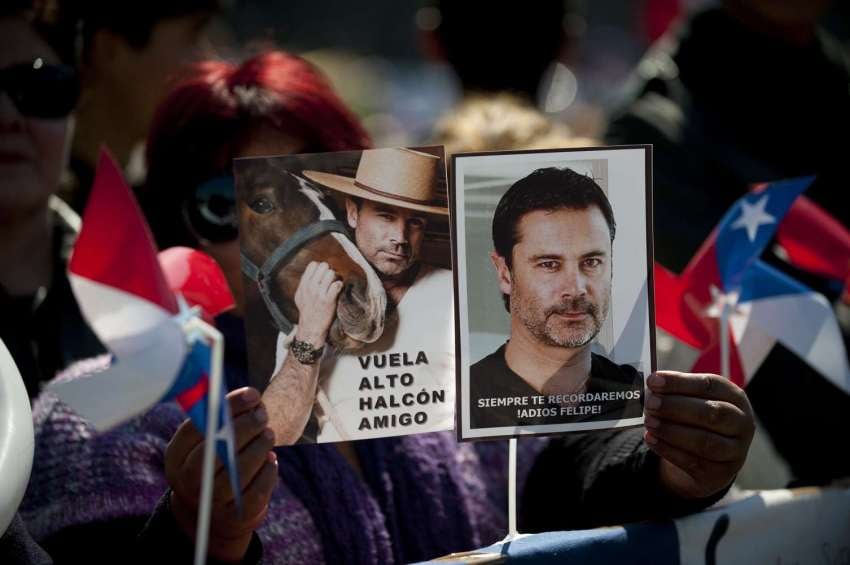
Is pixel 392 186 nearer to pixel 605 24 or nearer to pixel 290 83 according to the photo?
pixel 290 83

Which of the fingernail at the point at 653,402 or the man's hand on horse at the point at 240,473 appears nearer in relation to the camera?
the man's hand on horse at the point at 240,473

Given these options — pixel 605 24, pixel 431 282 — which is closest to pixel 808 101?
pixel 431 282

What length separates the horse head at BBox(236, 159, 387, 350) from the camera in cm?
148

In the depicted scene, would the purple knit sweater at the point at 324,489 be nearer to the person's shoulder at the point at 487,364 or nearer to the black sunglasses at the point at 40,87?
the person's shoulder at the point at 487,364

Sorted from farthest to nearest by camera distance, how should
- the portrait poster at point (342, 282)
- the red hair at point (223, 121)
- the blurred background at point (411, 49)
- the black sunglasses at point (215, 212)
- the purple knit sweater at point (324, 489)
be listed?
1. the blurred background at point (411, 49)
2. the red hair at point (223, 121)
3. the black sunglasses at point (215, 212)
4. the purple knit sweater at point (324, 489)
5. the portrait poster at point (342, 282)

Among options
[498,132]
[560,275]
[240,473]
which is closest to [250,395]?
[240,473]

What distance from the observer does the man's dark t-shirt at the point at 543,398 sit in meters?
1.52

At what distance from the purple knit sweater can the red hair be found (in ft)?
1.36

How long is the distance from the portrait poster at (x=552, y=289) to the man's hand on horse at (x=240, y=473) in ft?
0.92

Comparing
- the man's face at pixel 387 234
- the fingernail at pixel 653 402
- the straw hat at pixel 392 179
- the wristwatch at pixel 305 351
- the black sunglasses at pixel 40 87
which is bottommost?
the fingernail at pixel 653 402

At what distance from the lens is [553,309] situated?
59.7 inches

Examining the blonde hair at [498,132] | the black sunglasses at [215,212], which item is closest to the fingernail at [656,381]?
the black sunglasses at [215,212]

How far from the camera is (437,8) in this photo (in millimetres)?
4184

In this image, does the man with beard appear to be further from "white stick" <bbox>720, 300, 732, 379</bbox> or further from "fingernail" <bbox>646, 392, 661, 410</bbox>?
"white stick" <bbox>720, 300, 732, 379</bbox>
